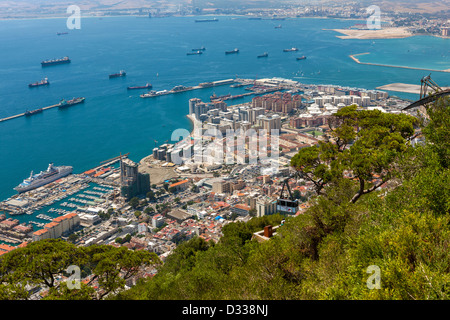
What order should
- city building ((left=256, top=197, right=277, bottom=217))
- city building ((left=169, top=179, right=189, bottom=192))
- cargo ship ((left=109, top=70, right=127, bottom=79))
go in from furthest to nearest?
cargo ship ((left=109, top=70, right=127, bottom=79)) → city building ((left=169, top=179, right=189, bottom=192)) → city building ((left=256, top=197, right=277, bottom=217))

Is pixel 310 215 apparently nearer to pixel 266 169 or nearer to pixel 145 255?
pixel 145 255

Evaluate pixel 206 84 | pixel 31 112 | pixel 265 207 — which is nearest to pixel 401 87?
pixel 206 84

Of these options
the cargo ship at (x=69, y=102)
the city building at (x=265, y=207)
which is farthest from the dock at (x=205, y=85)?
the city building at (x=265, y=207)

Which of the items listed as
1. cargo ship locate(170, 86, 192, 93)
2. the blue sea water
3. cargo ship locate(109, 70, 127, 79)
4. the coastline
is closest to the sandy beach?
the coastline

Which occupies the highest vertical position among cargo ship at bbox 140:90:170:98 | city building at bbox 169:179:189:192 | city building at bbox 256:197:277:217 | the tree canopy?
cargo ship at bbox 140:90:170:98

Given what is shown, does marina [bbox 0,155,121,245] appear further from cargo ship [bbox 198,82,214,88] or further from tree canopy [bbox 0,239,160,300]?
cargo ship [bbox 198,82,214,88]

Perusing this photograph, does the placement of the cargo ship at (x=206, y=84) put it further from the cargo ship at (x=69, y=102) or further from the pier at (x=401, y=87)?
the pier at (x=401, y=87)
